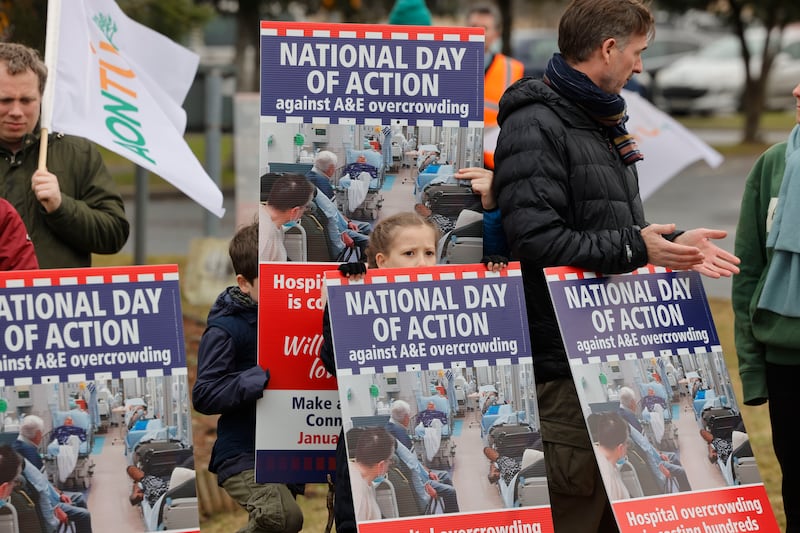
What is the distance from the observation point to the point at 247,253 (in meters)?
4.56

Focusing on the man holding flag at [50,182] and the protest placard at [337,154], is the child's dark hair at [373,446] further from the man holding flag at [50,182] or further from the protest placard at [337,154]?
the man holding flag at [50,182]

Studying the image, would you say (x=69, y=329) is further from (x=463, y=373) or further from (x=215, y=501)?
(x=215, y=501)

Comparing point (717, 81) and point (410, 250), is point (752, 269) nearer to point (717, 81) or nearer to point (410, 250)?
point (410, 250)

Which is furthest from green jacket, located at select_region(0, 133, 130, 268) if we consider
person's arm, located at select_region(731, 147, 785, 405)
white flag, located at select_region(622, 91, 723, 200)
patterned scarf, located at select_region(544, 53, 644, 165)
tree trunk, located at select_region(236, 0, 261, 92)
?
tree trunk, located at select_region(236, 0, 261, 92)

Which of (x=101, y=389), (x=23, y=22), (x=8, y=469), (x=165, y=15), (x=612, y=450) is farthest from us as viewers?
(x=165, y=15)

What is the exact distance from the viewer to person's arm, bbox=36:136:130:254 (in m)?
4.75

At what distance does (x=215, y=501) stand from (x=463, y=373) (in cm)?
306

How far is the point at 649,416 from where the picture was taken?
4109mm

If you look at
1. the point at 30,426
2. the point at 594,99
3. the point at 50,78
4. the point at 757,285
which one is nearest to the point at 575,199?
the point at 594,99

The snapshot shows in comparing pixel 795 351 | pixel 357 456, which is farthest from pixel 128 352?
pixel 795 351

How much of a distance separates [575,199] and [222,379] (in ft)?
4.34

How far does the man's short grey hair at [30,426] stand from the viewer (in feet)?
11.9

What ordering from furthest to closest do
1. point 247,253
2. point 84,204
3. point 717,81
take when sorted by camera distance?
point 717,81
point 84,204
point 247,253

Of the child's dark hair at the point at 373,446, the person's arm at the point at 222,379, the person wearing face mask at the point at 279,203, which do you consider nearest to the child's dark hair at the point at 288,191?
the person wearing face mask at the point at 279,203
